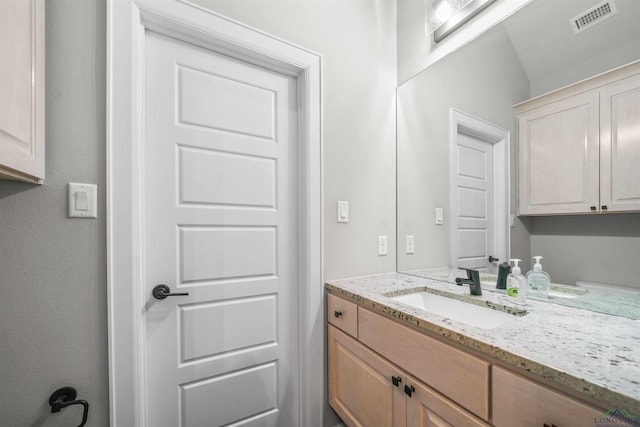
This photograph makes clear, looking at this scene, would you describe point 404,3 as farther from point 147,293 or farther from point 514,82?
point 147,293

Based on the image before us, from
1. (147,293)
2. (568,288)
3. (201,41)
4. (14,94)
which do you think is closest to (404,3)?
(201,41)

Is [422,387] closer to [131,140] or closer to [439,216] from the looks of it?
[439,216]

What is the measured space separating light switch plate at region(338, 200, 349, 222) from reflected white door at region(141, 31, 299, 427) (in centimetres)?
27

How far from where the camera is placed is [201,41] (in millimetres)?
1209

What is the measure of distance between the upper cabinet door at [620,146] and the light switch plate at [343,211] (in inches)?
40.5

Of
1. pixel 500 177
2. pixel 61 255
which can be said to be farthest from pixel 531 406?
pixel 61 255

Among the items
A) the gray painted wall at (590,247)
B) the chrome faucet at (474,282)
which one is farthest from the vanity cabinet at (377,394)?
the gray painted wall at (590,247)

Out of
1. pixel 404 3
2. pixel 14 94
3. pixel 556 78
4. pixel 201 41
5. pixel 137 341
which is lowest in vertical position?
pixel 137 341

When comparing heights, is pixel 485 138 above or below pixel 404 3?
below

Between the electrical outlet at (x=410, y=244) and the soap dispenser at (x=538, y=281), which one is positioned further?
the electrical outlet at (x=410, y=244)

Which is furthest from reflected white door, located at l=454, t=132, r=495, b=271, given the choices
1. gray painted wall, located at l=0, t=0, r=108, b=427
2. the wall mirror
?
gray painted wall, located at l=0, t=0, r=108, b=427

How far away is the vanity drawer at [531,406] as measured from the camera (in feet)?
1.71

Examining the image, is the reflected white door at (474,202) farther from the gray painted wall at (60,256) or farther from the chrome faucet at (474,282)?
the gray painted wall at (60,256)

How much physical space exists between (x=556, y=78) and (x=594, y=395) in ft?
3.58
